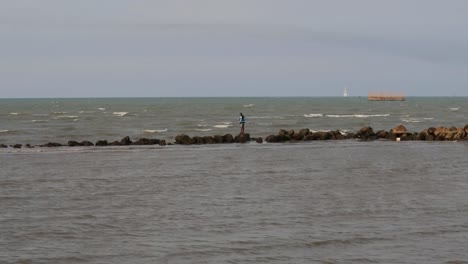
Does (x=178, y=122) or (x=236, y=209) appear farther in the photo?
(x=178, y=122)

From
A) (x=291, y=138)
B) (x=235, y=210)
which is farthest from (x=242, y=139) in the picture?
(x=235, y=210)

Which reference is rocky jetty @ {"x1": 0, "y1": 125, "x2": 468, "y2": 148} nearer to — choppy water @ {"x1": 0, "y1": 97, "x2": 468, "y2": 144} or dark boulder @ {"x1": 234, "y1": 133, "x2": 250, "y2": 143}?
dark boulder @ {"x1": 234, "y1": 133, "x2": 250, "y2": 143}

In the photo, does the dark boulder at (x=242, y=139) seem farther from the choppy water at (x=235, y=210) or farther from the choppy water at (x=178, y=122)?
the choppy water at (x=235, y=210)

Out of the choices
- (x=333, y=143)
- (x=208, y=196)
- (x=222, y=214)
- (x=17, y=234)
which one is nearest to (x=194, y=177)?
(x=208, y=196)

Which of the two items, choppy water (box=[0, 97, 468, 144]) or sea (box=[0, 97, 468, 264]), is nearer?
sea (box=[0, 97, 468, 264])

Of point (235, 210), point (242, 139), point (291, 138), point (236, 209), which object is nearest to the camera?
point (235, 210)

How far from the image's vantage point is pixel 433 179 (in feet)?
58.1

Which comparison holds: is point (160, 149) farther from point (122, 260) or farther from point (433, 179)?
point (122, 260)

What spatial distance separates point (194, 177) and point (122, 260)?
28.8ft

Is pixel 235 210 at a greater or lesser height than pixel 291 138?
lesser

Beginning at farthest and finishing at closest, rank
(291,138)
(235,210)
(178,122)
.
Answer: (178,122) → (291,138) → (235,210)

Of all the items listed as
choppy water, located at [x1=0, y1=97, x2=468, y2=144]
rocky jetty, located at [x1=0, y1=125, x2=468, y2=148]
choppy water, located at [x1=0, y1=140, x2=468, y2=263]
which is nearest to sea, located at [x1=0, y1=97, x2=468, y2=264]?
choppy water, located at [x1=0, y1=140, x2=468, y2=263]

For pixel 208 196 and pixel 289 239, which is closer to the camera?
pixel 289 239

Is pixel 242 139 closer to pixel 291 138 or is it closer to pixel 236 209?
pixel 291 138
